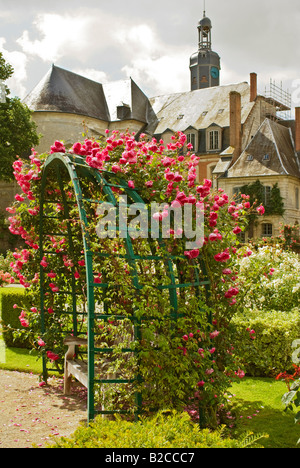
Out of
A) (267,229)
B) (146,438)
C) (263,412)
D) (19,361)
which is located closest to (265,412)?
(263,412)

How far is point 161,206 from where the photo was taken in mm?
4633

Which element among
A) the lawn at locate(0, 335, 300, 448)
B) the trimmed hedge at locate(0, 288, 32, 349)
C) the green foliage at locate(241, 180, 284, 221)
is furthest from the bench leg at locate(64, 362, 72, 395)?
the green foliage at locate(241, 180, 284, 221)

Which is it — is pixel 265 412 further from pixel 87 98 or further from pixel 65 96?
pixel 87 98

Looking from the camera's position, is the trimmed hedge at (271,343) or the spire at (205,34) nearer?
the trimmed hedge at (271,343)

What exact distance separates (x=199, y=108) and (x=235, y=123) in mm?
5608

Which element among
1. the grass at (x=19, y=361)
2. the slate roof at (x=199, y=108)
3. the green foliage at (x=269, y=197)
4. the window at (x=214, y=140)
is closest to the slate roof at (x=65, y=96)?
the slate roof at (x=199, y=108)

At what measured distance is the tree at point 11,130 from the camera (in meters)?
26.5

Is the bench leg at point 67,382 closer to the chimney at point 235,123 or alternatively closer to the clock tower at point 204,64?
the chimney at point 235,123

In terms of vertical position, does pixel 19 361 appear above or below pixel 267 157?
below

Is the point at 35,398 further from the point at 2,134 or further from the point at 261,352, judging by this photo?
the point at 2,134

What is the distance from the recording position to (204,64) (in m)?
48.8

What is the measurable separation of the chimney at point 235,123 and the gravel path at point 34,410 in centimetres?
2749
